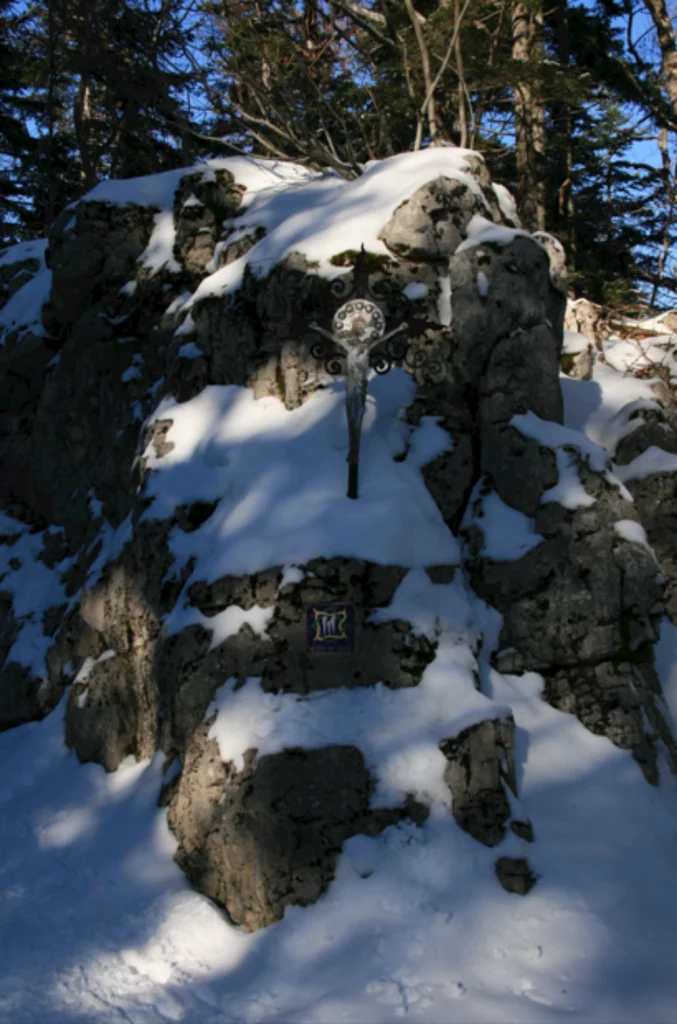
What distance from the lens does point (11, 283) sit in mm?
14617

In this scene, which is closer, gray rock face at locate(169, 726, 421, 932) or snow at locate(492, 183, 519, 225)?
gray rock face at locate(169, 726, 421, 932)

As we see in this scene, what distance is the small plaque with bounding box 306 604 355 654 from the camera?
258 inches

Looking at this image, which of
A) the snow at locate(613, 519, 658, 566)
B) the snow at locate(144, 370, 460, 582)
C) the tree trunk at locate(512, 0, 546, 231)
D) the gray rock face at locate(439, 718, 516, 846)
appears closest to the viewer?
the gray rock face at locate(439, 718, 516, 846)

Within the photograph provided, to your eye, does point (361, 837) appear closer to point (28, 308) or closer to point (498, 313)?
point (498, 313)

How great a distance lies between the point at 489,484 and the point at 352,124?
13.5 m

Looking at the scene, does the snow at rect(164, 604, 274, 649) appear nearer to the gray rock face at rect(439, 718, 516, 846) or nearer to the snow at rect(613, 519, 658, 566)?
the gray rock face at rect(439, 718, 516, 846)

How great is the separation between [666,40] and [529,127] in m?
3.48

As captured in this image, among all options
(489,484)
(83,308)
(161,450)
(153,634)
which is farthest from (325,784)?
(83,308)

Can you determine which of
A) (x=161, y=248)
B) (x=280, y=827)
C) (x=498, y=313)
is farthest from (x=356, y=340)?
(x=161, y=248)

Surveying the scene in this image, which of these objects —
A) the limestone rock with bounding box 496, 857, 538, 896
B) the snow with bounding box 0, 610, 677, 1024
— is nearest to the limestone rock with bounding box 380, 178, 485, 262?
the snow with bounding box 0, 610, 677, 1024

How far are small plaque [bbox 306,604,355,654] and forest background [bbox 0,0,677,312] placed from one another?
8.04 m

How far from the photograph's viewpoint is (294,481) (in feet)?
24.8

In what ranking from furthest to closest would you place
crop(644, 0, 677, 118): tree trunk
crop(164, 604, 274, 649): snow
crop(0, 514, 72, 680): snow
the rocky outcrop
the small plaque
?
1. crop(644, 0, 677, 118): tree trunk
2. crop(0, 514, 72, 680): snow
3. crop(164, 604, 274, 649): snow
4. the small plaque
5. the rocky outcrop

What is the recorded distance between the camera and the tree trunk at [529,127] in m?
14.2
